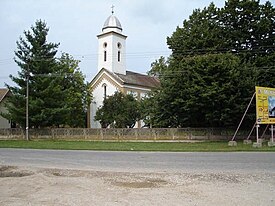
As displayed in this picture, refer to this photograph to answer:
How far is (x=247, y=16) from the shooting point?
116ft

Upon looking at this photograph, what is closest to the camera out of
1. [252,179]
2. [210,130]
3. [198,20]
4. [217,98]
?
[252,179]

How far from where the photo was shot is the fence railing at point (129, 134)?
34750mm

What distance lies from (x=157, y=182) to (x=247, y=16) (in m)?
30.3

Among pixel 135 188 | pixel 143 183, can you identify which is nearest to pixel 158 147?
pixel 143 183

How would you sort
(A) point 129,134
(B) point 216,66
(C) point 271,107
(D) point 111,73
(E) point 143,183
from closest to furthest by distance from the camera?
(E) point 143,183
(C) point 271,107
(B) point 216,66
(A) point 129,134
(D) point 111,73

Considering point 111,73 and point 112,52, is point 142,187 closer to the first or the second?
point 111,73

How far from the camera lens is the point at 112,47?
202ft

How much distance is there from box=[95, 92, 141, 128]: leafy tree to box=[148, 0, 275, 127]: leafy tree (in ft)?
25.6

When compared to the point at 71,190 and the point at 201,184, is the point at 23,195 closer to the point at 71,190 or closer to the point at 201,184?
the point at 71,190

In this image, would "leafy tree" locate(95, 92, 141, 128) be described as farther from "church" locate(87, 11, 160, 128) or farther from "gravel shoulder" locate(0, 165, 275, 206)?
"gravel shoulder" locate(0, 165, 275, 206)

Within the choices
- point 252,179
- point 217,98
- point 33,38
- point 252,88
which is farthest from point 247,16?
point 252,179

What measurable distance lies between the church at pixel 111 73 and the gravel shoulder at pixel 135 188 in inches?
1818

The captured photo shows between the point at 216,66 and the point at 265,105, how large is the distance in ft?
19.0

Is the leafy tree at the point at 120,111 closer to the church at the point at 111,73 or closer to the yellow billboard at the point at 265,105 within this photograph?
the church at the point at 111,73
